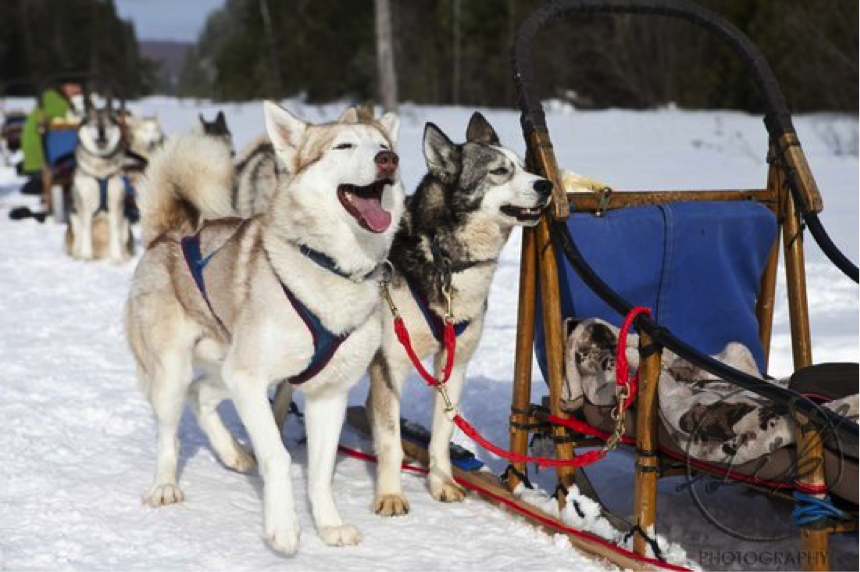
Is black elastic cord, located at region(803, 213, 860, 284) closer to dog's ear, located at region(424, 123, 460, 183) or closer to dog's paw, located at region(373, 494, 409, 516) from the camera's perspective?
dog's ear, located at region(424, 123, 460, 183)

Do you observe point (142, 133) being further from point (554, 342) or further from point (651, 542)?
point (651, 542)

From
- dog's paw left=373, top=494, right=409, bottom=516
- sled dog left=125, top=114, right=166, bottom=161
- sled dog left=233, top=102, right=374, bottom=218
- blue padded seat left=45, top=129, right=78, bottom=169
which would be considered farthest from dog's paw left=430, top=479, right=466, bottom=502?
blue padded seat left=45, top=129, right=78, bottom=169

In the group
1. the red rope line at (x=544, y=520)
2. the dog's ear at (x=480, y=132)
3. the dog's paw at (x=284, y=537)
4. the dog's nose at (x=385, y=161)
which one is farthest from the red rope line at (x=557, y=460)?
the dog's ear at (x=480, y=132)

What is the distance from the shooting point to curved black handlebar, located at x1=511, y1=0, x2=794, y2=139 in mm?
3197

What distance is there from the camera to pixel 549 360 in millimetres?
3068

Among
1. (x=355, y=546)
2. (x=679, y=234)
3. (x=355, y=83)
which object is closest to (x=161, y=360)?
(x=355, y=546)

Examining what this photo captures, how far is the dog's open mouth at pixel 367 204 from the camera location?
2.78 m

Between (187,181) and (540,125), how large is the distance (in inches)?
52.3

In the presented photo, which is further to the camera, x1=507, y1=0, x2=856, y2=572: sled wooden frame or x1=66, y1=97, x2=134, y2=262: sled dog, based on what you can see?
x1=66, y1=97, x2=134, y2=262: sled dog

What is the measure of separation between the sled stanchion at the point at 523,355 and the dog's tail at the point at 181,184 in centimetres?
120

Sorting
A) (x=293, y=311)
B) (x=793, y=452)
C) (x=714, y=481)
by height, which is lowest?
(x=714, y=481)

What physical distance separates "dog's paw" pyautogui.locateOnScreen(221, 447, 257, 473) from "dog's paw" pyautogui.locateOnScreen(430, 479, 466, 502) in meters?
0.70

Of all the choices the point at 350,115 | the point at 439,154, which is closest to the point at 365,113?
the point at 350,115

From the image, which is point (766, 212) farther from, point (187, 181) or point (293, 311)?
point (187, 181)
